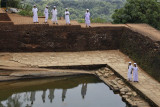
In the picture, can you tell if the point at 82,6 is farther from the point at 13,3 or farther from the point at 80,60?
the point at 80,60

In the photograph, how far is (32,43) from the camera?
1370 centimetres

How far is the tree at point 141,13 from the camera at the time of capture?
16.2 metres

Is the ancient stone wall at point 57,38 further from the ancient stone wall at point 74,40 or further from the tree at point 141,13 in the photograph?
the tree at point 141,13

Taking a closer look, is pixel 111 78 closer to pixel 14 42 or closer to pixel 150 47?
pixel 150 47

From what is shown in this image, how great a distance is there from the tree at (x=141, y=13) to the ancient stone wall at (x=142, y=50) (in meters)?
2.13

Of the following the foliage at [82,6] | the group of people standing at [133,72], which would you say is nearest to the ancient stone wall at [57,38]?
the group of people standing at [133,72]

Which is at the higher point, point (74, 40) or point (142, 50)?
Answer: point (74, 40)

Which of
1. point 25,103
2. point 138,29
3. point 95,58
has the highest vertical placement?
point 138,29

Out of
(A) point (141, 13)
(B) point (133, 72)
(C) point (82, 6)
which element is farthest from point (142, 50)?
(C) point (82, 6)

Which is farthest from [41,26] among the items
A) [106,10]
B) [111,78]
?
[106,10]

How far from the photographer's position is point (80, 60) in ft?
43.6

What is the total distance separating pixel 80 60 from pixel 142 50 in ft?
8.42

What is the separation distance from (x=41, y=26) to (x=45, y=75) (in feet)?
A: 7.83

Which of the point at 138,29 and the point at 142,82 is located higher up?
the point at 138,29
